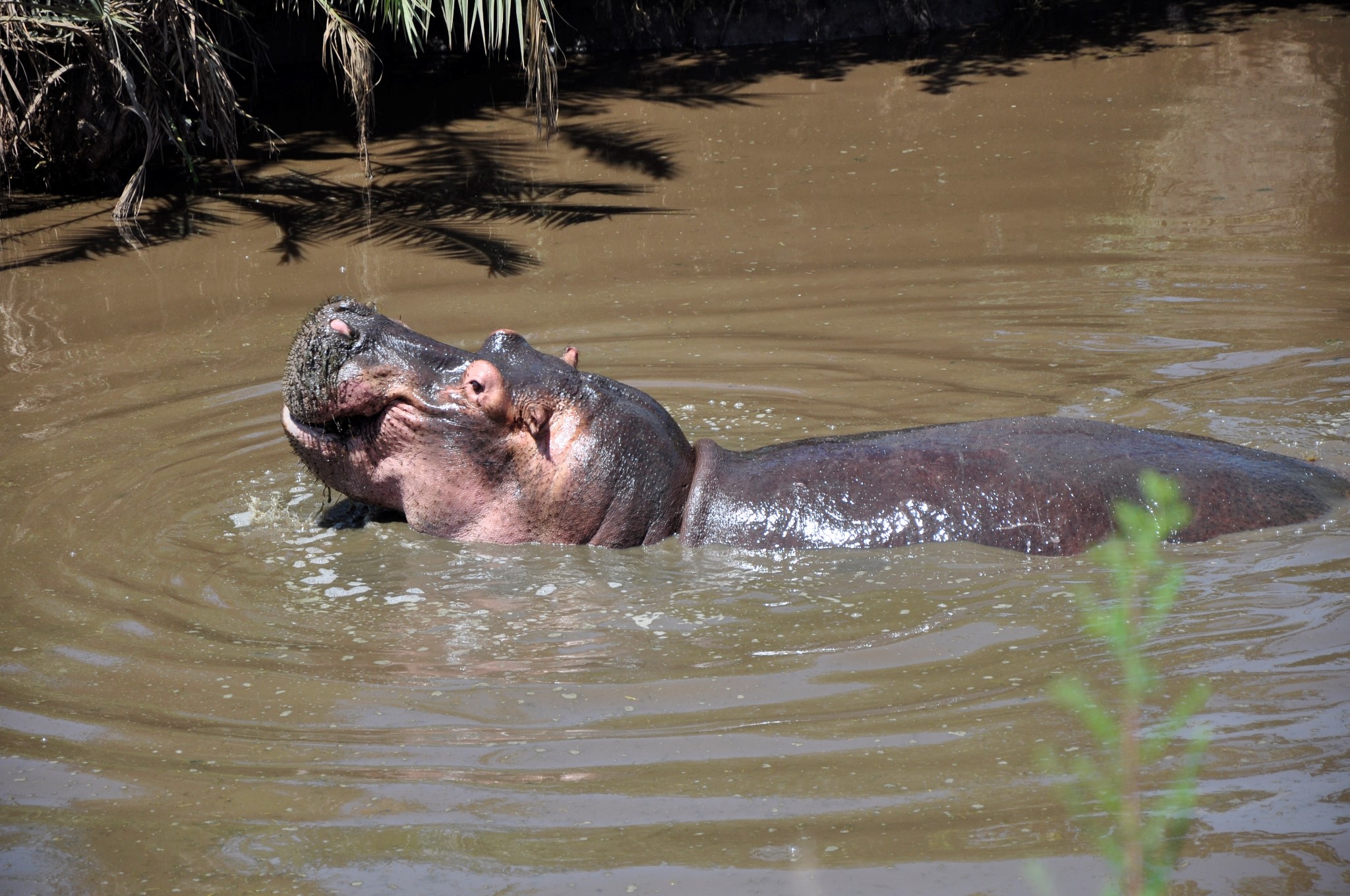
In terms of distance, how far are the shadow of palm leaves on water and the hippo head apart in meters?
4.53

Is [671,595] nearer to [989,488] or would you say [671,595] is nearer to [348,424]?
[989,488]

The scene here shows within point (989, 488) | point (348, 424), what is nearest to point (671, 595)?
point (989, 488)

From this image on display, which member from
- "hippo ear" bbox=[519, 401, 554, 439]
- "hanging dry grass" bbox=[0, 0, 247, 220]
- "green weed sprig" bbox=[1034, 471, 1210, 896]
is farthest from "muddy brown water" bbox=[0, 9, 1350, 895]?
"hanging dry grass" bbox=[0, 0, 247, 220]

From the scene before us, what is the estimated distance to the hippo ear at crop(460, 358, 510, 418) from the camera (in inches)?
201

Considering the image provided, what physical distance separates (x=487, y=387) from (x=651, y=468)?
73cm

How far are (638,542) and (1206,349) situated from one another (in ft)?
12.9

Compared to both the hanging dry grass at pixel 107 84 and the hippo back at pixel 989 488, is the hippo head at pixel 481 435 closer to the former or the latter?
the hippo back at pixel 989 488

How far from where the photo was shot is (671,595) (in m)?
5.16

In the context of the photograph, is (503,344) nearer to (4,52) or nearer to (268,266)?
(268,266)

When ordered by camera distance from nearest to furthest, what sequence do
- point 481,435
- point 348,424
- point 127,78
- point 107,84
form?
point 481,435
point 348,424
point 127,78
point 107,84

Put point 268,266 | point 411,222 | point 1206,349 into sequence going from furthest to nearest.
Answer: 1. point 411,222
2. point 268,266
3. point 1206,349

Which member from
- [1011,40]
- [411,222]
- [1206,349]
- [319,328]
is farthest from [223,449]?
[1011,40]

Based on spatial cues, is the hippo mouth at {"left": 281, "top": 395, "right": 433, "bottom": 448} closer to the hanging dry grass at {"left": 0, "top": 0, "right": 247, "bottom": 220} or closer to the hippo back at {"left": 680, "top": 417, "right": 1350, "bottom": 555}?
the hippo back at {"left": 680, "top": 417, "right": 1350, "bottom": 555}

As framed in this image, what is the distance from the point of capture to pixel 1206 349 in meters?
7.64
